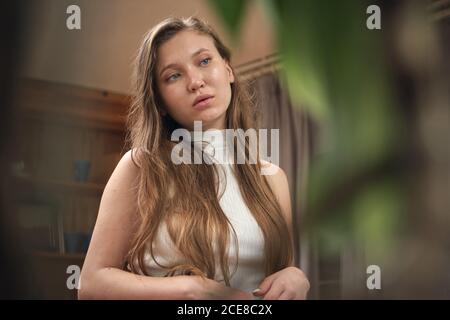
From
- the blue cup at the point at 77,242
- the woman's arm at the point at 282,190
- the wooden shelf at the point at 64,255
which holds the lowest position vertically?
the wooden shelf at the point at 64,255

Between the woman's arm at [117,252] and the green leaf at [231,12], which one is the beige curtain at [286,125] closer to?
the woman's arm at [117,252]

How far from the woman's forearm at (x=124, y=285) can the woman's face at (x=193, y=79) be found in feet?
0.74

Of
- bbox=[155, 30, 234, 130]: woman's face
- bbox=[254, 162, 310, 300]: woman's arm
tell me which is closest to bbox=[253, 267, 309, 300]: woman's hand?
bbox=[254, 162, 310, 300]: woman's arm


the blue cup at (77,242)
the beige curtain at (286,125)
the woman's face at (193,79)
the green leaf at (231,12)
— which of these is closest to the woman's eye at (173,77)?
the woman's face at (193,79)

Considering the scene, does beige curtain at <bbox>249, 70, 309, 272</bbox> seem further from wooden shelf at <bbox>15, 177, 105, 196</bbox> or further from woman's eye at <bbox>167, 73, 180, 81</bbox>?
wooden shelf at <bbox>15, 177, 105, 196</bbox>

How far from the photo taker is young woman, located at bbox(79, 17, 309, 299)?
691mm

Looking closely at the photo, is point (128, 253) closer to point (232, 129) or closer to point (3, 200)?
point (232, 129)

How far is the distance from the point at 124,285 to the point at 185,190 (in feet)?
0.54

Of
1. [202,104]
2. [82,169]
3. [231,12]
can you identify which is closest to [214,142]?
[202,104]

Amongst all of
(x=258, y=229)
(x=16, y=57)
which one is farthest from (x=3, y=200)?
(x=258, y=229)

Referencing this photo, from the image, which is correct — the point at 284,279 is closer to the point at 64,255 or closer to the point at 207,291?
the point at 207,291

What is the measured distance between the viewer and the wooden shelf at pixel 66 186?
2.40ft

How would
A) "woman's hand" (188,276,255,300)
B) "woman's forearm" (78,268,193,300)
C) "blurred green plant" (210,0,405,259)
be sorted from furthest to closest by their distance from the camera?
"woman's forearm" (78,268,193,300) → "woman's hand" (188,276,255,300) → "blurred green plant" (210,0,405,259)

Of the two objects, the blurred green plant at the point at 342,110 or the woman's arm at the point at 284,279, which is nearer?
the blurred green plant at the point at 342,110
